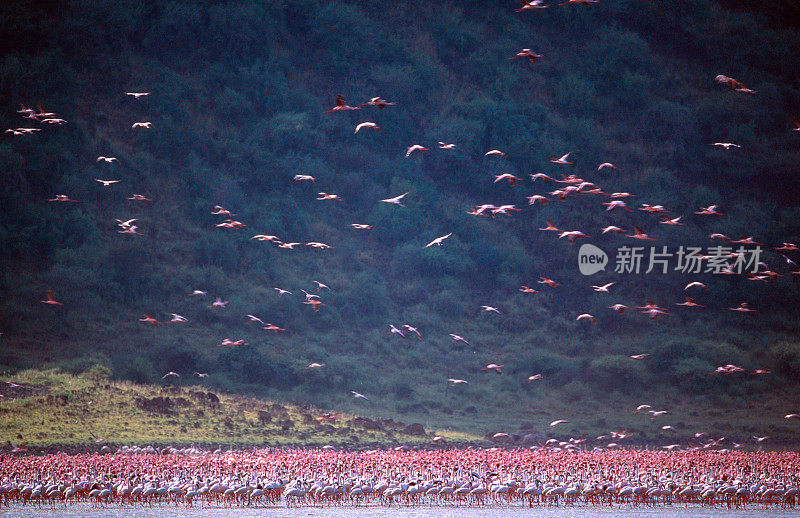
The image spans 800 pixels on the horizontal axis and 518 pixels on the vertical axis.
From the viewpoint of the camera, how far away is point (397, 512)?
123 feet

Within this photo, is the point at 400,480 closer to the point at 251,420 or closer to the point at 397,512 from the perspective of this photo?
the point at 397,512

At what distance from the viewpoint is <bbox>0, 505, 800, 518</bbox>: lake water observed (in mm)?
36469

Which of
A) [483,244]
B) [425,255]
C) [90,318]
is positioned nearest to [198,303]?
[90,318]

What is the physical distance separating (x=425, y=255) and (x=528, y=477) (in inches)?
2173

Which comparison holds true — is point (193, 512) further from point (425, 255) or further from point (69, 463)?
point (425, 255)

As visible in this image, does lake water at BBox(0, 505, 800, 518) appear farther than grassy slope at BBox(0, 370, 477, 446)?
No

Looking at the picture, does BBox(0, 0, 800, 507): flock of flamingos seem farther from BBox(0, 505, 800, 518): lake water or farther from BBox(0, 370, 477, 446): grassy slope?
BBox(0, 370, 477, 446): grassy slope

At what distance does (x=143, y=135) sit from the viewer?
327ft

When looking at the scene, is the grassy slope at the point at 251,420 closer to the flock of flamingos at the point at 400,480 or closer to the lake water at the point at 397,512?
the flock of flamingos at the point at 400,480

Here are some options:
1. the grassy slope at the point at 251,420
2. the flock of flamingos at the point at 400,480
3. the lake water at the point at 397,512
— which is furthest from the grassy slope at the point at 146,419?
the lake water at the point at 397,512

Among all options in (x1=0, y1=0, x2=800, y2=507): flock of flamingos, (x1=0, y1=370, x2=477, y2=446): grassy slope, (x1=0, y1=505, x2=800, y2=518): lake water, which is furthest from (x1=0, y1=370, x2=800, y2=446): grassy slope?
(x1=0, y1=505, x2=800, y2=518): lake water

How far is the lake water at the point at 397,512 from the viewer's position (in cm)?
3647

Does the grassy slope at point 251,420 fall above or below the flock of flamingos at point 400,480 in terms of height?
below

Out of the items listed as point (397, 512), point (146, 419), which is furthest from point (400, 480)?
point (146, 419)
